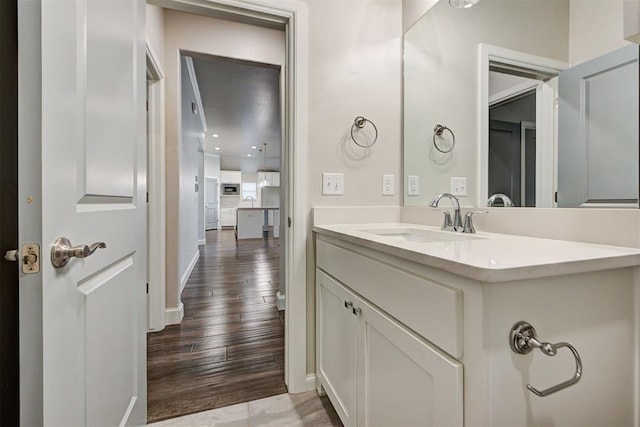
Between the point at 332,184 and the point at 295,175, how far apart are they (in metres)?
0.21

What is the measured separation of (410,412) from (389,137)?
1.33 meters

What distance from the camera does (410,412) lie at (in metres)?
0.74

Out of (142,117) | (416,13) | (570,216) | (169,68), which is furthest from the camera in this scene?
(169,68)

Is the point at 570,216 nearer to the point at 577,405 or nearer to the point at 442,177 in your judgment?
the point at 577,405

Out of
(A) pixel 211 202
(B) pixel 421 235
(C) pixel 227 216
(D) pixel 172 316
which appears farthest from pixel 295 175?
(C) pixel 227 216

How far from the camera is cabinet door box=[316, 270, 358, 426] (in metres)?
1.08

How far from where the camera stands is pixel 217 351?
1.91 m

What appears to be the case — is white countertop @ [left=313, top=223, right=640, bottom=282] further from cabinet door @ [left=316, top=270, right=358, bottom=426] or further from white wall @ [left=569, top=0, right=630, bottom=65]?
white wall @ [left=569, top=0, right=630, bottom=65]

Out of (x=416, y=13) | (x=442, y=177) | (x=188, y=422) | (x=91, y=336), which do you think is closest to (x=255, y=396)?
(x=188, y=422)

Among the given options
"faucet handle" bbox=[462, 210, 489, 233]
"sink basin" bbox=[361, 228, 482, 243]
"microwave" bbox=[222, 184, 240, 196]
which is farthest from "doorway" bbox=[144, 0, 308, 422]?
"microwave" bbox=[222, 184, 240, 196]

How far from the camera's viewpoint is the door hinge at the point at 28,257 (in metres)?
0.58

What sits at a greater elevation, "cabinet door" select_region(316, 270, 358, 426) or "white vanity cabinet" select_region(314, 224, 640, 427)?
"white vanity cabinet" select_region(314, 224, 640, 427)

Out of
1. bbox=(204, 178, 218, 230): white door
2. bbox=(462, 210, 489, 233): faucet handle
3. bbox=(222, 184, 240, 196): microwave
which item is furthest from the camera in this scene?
bbox=(222, 184, 240, 196): microwave

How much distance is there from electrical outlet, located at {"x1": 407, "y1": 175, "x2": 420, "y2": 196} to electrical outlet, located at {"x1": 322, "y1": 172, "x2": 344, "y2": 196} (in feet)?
1.33
